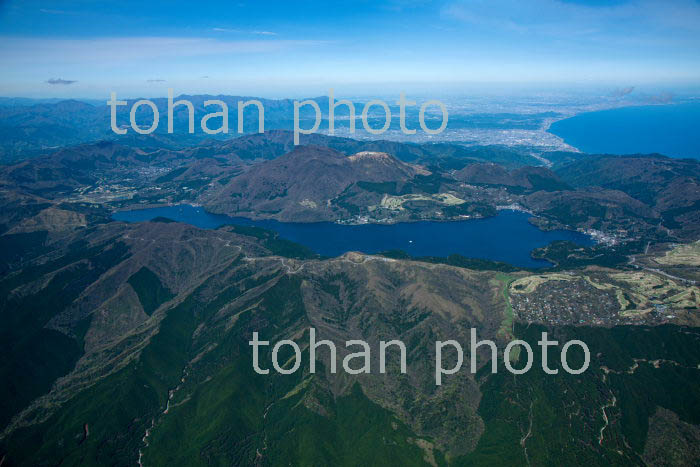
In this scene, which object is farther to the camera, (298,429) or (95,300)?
(95,300)

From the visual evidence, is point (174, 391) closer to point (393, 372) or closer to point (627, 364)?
point (393, 372)

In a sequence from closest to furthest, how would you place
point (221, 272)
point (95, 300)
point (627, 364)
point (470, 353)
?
point (627, 364), point (470, 353), point (95, 300), point (221, 272)

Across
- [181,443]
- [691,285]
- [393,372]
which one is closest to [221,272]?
[181,443]

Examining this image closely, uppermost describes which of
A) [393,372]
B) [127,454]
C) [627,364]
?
[627,364]

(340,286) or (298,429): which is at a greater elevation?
(340,286)

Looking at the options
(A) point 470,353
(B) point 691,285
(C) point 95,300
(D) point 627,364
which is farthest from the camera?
(C) point 95,300

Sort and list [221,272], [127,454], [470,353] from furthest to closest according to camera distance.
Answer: [221,272]
[470,353]
[127,454]

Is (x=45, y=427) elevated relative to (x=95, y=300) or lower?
lower

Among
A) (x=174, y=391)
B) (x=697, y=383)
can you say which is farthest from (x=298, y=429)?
(x=697, y=383)

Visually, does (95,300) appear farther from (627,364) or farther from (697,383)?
(697,383)
